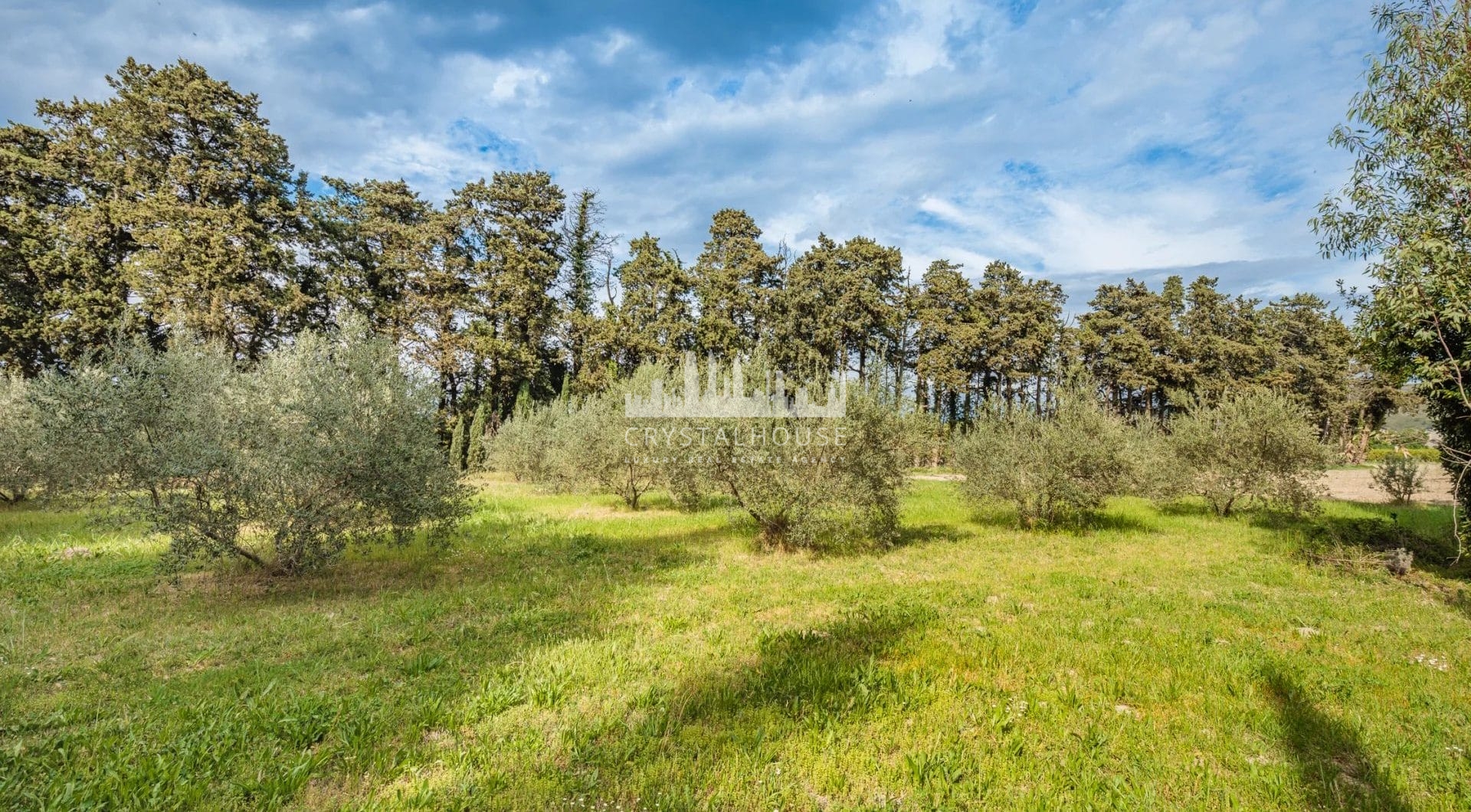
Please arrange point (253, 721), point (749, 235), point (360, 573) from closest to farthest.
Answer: point (253, 721) → point (360, 573) → point (749, 235)

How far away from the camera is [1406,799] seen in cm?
393

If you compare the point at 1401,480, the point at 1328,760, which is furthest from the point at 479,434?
the point at 1401,480

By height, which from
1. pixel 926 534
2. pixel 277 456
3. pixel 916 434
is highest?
pixel 916 434

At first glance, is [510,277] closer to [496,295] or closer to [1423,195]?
[496,295]

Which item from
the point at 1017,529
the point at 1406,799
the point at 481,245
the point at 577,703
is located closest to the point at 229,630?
the point at 577,703

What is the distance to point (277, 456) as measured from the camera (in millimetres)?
8570

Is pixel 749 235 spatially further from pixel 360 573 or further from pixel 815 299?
pixel 360 573

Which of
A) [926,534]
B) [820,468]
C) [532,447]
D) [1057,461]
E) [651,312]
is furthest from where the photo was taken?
[651,312]

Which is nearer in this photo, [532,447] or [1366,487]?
[1366,487]

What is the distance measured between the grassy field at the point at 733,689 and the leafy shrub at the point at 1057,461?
13.7 feet

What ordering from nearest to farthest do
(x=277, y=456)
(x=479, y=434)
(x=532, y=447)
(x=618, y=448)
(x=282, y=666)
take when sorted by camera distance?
(x=282, y=666) → (x=277, y=456) → (x=618, y=448) → (x=532, y=447) → (x=479, y=434)

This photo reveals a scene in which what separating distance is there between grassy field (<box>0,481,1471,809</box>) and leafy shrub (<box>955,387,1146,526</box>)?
4.19 meters

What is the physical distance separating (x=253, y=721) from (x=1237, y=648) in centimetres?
1037

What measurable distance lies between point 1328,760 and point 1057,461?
36.2 ft
